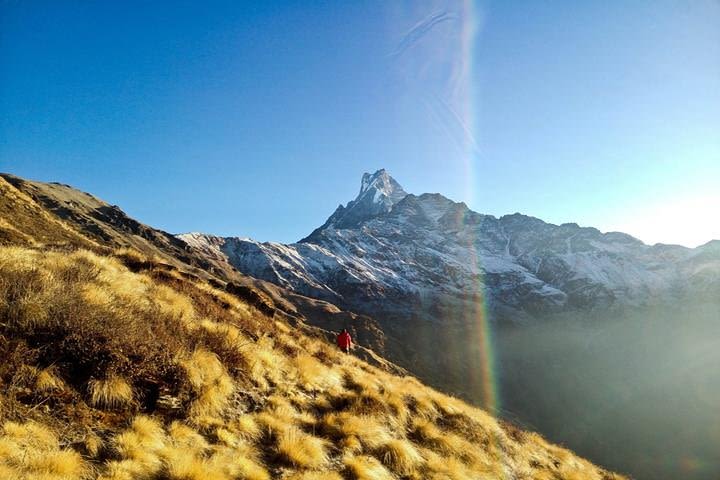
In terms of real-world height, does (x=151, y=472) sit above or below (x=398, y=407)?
below

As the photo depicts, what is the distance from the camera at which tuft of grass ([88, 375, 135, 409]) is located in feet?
23.4

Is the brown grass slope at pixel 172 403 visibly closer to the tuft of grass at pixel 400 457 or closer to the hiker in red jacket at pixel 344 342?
the tuft of grass at pixel 400 457

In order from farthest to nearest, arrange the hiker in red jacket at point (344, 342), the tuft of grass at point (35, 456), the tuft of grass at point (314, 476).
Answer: the hiker in red jacket at point (344, 342) → the tuft of grass at point (314, 476) → the tuft of grass at point (35, 456)

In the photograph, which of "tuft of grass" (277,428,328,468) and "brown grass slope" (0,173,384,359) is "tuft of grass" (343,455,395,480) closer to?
"tuft of grass" (277,428,328,468)

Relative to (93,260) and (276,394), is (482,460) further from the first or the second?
(93,260)

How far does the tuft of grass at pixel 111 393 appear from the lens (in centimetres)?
713

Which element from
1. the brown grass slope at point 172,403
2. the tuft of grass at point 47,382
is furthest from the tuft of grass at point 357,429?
the tuft of grass at point 47,382

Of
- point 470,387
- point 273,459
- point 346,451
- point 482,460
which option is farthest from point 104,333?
point 470,387

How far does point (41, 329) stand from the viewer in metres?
7.49

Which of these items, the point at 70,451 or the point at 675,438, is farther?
the point at 675,438

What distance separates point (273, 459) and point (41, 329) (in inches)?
194

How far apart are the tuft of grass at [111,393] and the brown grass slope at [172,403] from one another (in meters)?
0.02

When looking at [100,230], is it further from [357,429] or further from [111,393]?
[357,429]

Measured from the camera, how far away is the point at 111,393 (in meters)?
7.24
